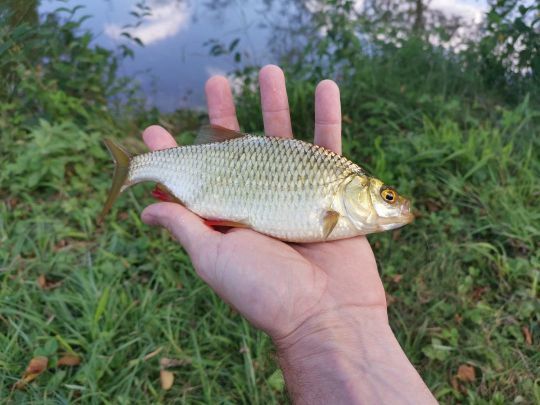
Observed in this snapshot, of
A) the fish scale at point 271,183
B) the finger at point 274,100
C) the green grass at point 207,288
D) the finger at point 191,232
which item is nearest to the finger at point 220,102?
the finger at point 274,100

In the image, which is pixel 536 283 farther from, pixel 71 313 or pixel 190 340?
pixel 71 313

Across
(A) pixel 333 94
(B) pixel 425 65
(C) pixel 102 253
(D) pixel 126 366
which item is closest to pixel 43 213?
(C) pixel 102 253

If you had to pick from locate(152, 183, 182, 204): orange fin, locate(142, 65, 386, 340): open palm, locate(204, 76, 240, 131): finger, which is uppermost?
locate(204, 76, 240, 131): finger

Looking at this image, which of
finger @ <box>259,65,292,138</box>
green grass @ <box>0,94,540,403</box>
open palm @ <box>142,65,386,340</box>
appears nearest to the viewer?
open palm @ <box>142,65,386,340</box>

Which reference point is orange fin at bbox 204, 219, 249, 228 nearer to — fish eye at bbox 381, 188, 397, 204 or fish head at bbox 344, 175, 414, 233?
fish head at bbox 344, 175, 414, 233

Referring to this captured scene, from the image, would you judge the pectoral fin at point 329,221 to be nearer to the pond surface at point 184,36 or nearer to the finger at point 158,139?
the finger at point 158,139

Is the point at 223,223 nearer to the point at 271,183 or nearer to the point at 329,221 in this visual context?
the point at 271,183

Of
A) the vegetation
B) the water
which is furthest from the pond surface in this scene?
the vegetation
